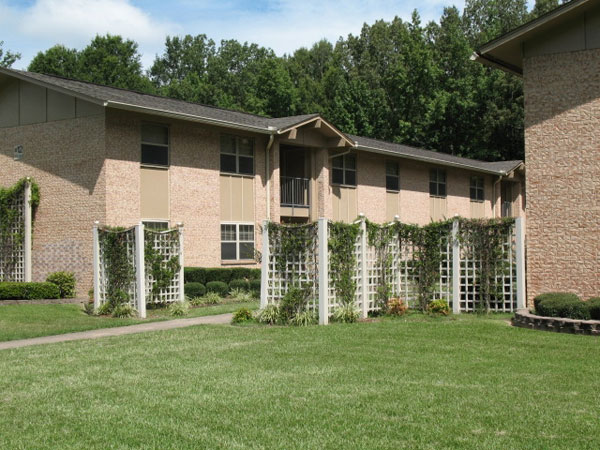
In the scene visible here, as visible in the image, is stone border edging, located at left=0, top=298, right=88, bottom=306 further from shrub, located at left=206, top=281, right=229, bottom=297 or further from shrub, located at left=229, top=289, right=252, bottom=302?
shrub, located at left=229, top=289, right=252, bottom=302

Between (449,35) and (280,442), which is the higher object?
(449,35)

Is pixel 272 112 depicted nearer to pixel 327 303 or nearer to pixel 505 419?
pixel 327 303

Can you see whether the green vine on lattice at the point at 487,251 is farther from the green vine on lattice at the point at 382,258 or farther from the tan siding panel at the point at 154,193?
the tan siding panel at the point at 154,193

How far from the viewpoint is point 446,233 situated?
16.7 meters

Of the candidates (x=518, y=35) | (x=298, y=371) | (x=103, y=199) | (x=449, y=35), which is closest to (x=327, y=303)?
(x=298, y=371)

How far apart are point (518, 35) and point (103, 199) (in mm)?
12441

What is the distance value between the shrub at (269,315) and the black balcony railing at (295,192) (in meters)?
12.3

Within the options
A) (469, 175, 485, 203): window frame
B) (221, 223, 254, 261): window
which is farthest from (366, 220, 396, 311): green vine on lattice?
(469, 175, 485, 203): window frame

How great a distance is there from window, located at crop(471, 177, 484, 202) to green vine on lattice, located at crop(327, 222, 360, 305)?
24.1m

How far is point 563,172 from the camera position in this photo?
16203mm

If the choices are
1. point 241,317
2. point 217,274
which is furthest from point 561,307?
point 217,274

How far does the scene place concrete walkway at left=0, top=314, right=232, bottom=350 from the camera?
13027 millimetres

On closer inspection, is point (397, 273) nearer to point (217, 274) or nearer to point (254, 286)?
point (254, 286)

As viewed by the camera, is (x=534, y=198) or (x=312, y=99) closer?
(x=534, y=198)
